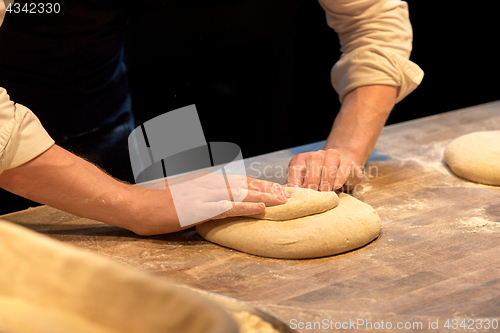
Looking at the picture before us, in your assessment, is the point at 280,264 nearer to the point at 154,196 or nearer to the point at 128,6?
the point at 154,196

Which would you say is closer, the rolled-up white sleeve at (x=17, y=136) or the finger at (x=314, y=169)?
the rolled-up white sleeve at (x=17, y=136)

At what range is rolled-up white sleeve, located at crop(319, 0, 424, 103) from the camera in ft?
6.22

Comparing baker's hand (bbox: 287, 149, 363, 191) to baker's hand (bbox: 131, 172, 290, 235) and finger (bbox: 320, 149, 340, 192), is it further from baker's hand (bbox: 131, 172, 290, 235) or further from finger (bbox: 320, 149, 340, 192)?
baker's hand (bbox: 131, 172, 290, 235)

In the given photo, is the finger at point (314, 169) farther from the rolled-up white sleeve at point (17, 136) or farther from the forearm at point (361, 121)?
the rolled-up white sleeve at point (17, 136)

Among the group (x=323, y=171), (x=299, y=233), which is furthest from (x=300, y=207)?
(x=323, y=171)

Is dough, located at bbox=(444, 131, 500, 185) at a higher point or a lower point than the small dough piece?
lower

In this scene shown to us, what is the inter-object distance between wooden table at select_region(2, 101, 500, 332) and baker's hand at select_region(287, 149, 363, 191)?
0.40 feet

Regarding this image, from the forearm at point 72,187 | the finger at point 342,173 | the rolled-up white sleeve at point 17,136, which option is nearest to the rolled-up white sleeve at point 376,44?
the finger at point 342,173

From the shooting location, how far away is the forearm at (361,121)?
179cm

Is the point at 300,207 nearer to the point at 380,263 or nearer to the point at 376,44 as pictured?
the point at 380,263

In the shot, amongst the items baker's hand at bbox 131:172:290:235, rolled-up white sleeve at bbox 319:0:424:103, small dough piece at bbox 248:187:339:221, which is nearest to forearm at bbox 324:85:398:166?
rolled-up white sleeve at bbox 319:0:424:103

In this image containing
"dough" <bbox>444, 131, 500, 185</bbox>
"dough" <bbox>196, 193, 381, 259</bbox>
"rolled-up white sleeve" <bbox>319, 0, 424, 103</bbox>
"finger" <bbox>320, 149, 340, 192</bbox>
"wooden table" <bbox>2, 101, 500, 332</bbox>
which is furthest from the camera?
"rolled-up white sleeve" <bbox>319, 0, 424, 103</bbox>

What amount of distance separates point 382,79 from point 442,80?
1750 millimetres

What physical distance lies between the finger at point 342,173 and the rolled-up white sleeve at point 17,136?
34.7 inches
